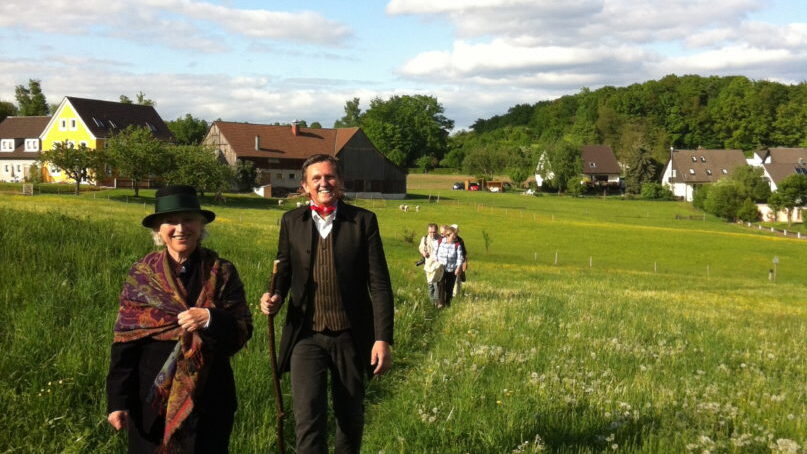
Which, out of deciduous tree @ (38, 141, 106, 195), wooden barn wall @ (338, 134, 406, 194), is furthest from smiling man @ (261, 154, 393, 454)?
wooden barn wall @ (338, 134, 406, 194)

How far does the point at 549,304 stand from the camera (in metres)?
14.6

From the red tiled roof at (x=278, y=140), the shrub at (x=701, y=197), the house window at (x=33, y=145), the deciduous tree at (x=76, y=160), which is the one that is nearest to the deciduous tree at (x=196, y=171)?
the deciduous tree at (x=76, y=160)

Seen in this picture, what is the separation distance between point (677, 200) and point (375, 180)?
2048 inches

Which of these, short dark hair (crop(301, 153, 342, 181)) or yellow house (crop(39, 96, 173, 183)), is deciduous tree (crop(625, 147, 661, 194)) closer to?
yellow house (crop(39, 96, 173, 183))

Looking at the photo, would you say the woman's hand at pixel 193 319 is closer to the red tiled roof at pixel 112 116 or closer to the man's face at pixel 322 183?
the man's face at pixel 322 183

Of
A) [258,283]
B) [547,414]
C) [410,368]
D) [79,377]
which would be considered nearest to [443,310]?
[258,283]

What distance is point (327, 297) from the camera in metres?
4.95

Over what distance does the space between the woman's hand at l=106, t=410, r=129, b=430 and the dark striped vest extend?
148cm

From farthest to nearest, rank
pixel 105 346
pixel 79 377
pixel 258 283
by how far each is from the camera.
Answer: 1. pixel 258 283
2. pixel 105 346
3. pixel 79 377

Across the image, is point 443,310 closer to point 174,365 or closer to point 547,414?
point 547,414

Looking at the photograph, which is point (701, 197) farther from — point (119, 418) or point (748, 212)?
point (119, 418)

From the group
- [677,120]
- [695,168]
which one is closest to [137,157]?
[695,168]

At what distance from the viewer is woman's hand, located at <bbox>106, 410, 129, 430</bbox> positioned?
12.3 feet

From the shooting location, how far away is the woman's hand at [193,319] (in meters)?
3.79
